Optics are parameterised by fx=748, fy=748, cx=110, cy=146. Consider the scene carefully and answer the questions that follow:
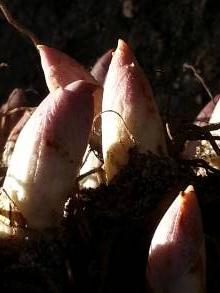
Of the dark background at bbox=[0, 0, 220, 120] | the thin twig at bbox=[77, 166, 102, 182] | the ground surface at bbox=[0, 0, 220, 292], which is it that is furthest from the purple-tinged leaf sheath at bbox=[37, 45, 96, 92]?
the dark background at bbox=[0, 0, 220, 120]

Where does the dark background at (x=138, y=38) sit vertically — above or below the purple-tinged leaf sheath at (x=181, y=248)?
above

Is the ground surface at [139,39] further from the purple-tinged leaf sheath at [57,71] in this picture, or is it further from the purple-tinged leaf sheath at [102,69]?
the purple-tinged leaf sheath at [57,71]

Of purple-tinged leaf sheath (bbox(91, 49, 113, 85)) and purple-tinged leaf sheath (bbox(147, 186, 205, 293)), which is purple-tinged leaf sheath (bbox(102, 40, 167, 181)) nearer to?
purple-tinged leaf sheath (bbox(147, 186, 205, 293))

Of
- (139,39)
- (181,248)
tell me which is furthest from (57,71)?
(139,39)

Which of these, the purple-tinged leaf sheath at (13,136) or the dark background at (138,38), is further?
the dark background at (138,38)

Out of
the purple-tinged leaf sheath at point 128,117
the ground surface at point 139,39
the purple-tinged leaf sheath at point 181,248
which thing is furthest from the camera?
the ground surface at point 139,39

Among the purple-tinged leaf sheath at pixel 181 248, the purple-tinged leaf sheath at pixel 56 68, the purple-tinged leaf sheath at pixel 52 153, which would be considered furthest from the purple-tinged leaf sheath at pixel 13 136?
the purple-tinged leaf sheath at pixel 181 248

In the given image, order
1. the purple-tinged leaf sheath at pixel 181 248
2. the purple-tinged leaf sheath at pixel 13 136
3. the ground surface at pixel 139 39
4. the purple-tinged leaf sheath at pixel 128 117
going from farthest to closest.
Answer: the ground surface at pixel 139 39
the purple-tinged leaf sheath at pixel 13 136
the purple-tinged leaf sheath at pixel 128 117
the purple-tinged leaf sheath at pixel 181 248
